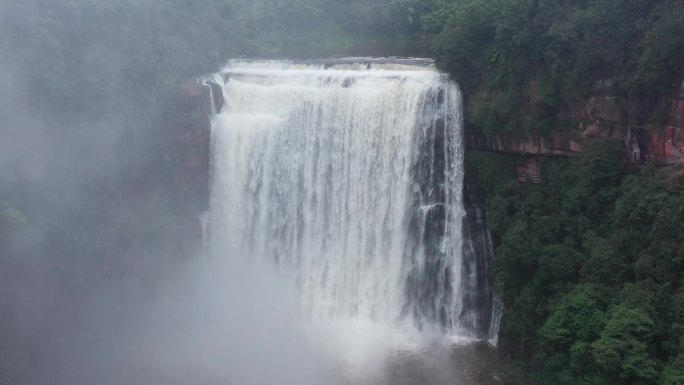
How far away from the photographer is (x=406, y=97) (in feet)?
77.8

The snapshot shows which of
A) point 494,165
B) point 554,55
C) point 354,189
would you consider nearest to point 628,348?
point 494,165

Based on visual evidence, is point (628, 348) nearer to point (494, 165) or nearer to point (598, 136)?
point (598, 136)

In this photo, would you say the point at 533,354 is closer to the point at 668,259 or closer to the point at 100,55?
the point at 668,259

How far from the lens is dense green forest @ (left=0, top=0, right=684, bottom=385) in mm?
17969

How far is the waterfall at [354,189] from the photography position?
2350 centimetres

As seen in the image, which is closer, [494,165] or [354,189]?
[494,165]

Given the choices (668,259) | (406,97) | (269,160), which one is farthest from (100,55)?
(668,259)

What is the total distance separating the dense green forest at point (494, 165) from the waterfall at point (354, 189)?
1470mm

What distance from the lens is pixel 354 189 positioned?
2486 centimetres

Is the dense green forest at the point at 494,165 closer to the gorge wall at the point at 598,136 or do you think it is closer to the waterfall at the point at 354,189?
the gorge wall at the point at 598,136

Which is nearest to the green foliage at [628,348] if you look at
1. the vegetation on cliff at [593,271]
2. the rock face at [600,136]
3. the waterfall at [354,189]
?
the vegetation on cliff at [593,271]

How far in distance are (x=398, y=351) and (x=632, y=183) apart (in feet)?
30.7

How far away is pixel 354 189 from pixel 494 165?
17.3 ft

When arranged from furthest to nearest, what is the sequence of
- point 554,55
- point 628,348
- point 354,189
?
point 354,189 < point 554,55 < point 628,348
